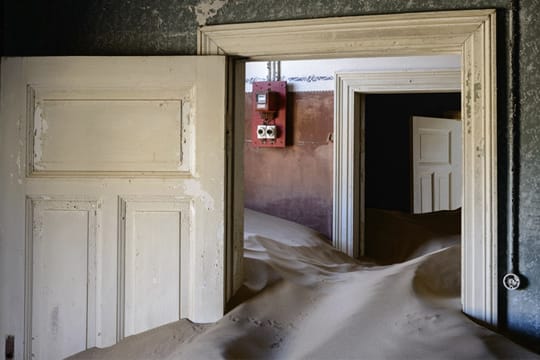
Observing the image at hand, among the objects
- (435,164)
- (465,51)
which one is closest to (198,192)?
(465,51)

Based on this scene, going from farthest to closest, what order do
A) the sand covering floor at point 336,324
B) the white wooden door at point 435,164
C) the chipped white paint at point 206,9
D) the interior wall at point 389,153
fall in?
the interior wall at point 389,153 < the white wooden door at point 435,164 < the chipped white paint at point 206,9 < the sand covering floor at point 336,324

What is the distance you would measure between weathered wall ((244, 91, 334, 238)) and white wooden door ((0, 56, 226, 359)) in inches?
91.7

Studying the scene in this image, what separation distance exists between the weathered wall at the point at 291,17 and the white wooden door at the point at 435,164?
13.0 ft

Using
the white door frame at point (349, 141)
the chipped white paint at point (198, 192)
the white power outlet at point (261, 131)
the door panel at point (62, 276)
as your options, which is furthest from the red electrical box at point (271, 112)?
the door panel at point (62, 276)

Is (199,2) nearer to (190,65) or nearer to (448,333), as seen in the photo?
(190,65)

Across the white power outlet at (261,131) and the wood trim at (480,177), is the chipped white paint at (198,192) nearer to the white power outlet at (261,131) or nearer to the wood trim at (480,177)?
the wood trim at (480,177)

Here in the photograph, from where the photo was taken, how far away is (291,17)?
2.41 meters

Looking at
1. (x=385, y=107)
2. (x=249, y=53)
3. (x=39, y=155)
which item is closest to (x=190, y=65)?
(x=249, y=53)

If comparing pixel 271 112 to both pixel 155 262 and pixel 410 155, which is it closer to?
pixel 410 155

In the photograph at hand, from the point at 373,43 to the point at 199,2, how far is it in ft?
2.97

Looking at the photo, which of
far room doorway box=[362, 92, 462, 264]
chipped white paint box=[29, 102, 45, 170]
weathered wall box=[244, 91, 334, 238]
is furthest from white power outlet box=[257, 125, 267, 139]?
chipped white paint box=[29, 102, 45, 170]

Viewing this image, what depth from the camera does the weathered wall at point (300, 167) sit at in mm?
4578

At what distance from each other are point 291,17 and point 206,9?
0.44 meters

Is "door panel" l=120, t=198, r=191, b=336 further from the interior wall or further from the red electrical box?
the interior wall
